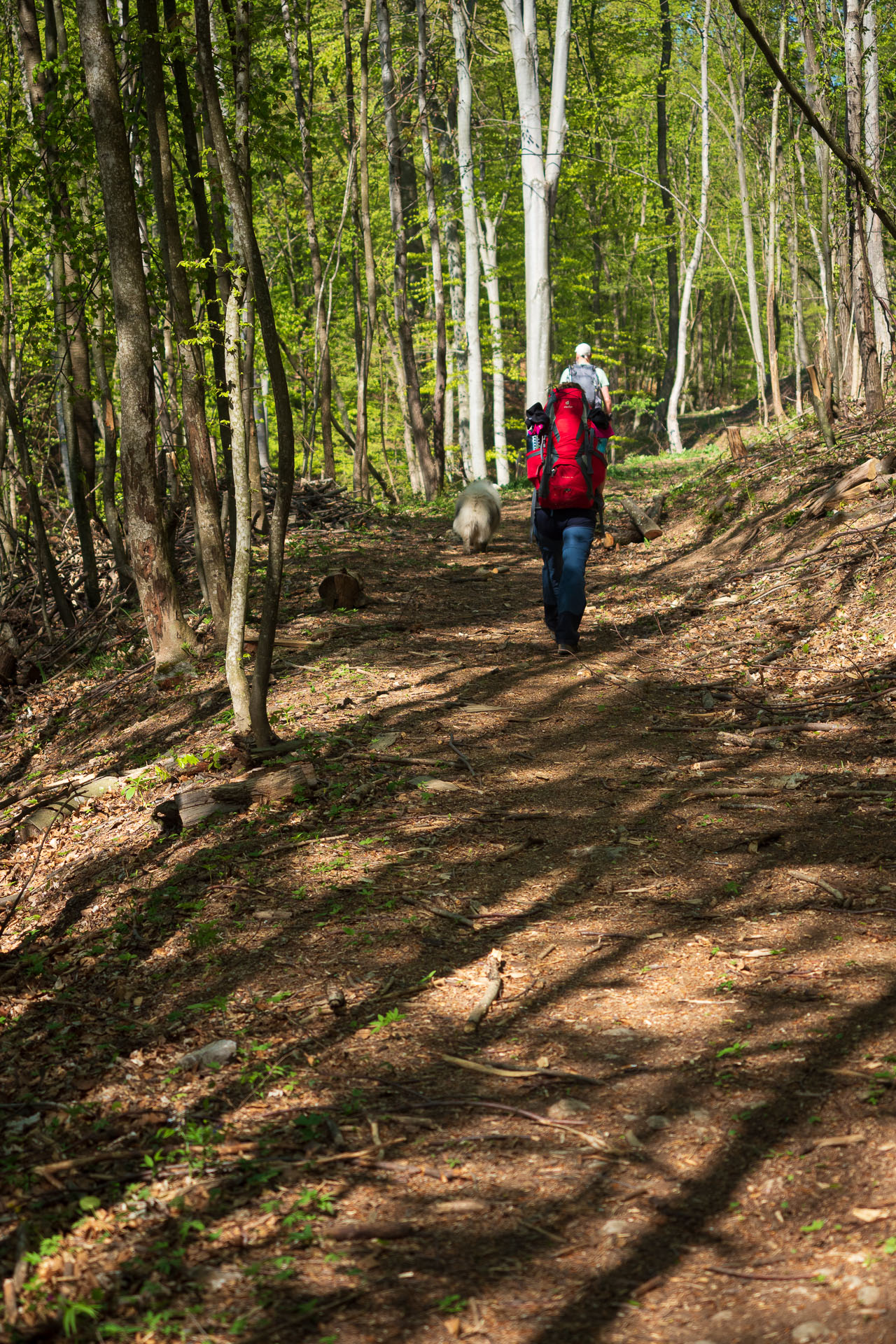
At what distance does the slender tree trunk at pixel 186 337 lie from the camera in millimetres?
7633

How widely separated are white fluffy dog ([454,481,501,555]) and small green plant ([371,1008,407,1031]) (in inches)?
370

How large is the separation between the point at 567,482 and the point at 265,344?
270 cm

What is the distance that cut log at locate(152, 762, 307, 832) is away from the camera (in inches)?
212

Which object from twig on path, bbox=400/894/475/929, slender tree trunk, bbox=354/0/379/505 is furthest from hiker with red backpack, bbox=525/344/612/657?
slender tree trunk, bbox=354/0/379/505

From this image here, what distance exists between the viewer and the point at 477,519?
12.3m

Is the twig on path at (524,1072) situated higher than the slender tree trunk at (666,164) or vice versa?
the slender tree trunk at (666,164)

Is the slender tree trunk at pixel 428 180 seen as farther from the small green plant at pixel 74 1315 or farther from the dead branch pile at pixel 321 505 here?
the small green plant at pixel 74 1315

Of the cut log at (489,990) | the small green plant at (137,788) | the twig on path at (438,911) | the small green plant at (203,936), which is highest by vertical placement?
the small green plant at (137,788)

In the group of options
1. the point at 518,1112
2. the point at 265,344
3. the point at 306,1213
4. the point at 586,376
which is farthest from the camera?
the point at 586,376

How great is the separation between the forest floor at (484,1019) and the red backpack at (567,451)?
1.30 m

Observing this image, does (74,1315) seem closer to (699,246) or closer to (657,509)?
(657,509)

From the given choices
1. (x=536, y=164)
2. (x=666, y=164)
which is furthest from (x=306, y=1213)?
(x=666, y=164)

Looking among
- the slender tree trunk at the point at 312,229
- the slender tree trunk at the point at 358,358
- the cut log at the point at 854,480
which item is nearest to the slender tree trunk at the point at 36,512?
the slender tree trunk at the point at 312,229

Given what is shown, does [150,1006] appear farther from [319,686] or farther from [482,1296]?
[319,686]
